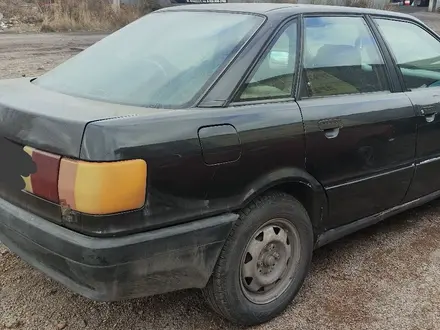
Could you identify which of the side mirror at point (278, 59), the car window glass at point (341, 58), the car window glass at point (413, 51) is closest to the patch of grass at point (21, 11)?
the car window glass at point (413, 51)

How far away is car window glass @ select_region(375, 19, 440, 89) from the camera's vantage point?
Result: 3657 mm

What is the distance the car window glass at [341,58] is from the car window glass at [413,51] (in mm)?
221

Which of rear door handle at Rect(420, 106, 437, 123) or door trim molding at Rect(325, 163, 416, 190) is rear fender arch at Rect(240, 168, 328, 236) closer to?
door trim molding at Rect(325, 163, 416, 190)

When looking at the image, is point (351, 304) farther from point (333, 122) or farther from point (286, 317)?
point (333, 122)

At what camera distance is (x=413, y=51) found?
12.5ft

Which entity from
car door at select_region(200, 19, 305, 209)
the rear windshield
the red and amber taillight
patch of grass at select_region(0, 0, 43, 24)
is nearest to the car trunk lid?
the red and amber taillight

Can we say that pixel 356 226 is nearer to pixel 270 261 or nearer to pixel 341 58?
pixel 270 261

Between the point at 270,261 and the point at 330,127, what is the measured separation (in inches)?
32.5

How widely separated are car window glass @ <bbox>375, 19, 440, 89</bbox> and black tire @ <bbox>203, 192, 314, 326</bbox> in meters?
1.45

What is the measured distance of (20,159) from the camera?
246 cm

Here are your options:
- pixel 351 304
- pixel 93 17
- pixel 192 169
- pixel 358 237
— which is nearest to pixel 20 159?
pixel 192 169

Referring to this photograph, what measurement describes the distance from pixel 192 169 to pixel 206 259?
45cm

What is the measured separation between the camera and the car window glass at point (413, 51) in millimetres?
3657

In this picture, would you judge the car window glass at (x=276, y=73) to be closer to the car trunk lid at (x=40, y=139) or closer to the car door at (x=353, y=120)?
the car door at (x=353, y=120)
